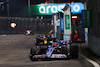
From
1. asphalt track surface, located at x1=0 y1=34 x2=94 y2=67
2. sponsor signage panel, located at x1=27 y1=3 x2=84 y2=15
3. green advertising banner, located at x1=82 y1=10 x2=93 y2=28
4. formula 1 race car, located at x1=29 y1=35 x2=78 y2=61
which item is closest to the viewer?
asphalt track surface, located at x1=0 y1=34 x2=94 y2=67

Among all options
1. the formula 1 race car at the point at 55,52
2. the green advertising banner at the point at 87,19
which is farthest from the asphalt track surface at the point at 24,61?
the green advertising banner at the point at 87,19

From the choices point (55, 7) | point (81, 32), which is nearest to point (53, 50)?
point (81, 32)

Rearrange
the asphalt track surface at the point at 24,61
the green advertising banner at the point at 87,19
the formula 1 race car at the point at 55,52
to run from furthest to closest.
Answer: the green advertising banner at the point at 87,19
the formula 1 race car at the point at 55,52
the asphalt track surface at the point at 24,61

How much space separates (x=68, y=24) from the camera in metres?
23.0

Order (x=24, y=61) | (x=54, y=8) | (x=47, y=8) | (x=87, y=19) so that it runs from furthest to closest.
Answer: (x=47, y=8) < (x=54, y=8) < (x=87, y=19) < (x=24, y=61)

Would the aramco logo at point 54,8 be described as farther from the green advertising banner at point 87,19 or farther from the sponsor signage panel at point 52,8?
the green advertising banner at point 87,19

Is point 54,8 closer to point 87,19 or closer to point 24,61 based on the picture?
point 87,19

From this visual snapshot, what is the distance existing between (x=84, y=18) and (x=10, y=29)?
150 feet

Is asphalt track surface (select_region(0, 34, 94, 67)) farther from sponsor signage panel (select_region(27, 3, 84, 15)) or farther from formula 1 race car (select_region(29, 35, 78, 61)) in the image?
sponsor signage panel (select_region(27, 3, 84, 15))

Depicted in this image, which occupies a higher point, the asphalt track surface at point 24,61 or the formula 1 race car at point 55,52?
the formula 1 race car at point 55,52

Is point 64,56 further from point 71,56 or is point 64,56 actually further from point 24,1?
point 24,1

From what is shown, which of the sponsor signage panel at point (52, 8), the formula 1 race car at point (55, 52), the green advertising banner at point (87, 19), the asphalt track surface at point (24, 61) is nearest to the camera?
the asphalt track surface at point (24, 61)

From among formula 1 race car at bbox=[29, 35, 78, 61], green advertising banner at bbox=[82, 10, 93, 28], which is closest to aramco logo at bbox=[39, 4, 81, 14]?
green advertising banner at bbox=[82, 10, 93, 28]

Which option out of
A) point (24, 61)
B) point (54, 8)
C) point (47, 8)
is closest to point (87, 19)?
point (24, 61)
